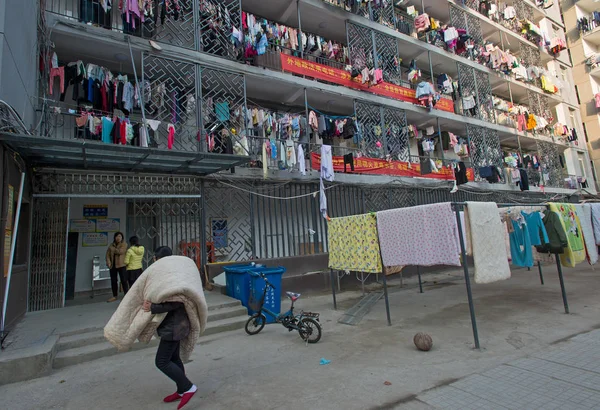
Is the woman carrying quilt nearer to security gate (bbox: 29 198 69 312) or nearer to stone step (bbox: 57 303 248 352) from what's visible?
stone step (bbox: 57 303 248 352)

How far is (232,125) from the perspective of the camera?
10.6 m

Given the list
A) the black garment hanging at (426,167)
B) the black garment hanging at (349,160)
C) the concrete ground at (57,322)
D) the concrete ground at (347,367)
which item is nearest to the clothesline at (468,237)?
the concrete ground at (347,367)

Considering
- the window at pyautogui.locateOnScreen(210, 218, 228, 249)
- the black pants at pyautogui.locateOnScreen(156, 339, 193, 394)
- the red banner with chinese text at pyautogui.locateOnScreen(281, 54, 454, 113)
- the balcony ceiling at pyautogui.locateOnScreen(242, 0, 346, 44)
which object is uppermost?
the balcony ceiling at pyautogui.locateOnScreen(242, 0, 346, 44)

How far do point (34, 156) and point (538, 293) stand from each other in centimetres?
1182

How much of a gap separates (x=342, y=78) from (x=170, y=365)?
12285 mm

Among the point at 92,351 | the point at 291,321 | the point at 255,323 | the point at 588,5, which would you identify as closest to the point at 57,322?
the point at 92,351

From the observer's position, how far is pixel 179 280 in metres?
3.29

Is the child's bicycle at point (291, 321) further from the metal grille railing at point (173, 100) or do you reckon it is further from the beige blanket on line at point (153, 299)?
→ the metal grille railing at point (173, 100)

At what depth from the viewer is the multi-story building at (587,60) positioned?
25.2 metres

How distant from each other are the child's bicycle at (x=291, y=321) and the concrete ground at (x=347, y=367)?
0.58 feet

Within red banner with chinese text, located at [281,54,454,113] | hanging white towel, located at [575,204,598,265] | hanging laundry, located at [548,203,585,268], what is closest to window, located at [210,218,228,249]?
red banner with chinese text, located at [281,54,454,113]

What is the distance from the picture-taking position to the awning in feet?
18.6

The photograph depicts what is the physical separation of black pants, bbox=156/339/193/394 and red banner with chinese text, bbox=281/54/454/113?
34.1 ft

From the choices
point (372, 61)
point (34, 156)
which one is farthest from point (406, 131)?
point (34, 156)
